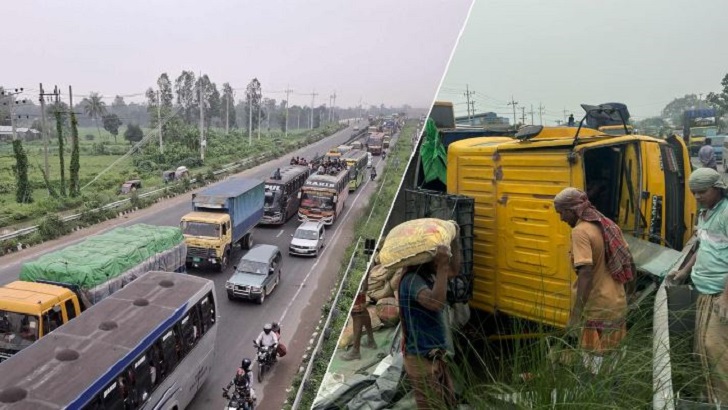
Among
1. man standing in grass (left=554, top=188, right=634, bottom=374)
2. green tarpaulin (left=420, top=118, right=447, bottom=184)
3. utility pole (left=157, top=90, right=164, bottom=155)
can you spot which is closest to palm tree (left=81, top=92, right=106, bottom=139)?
utility pole (left=157, top=90, right=164, bottom=155)

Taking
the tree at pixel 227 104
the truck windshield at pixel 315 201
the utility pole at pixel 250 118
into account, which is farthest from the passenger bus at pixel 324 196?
the tree at pixel 227 104

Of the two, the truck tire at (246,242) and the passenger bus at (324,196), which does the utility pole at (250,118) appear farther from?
the truck tire at (246,242)

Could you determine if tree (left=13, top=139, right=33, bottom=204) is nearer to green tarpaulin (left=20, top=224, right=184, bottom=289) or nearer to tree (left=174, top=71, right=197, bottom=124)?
green tarpaulin (left=20, top=224, right=184, bottom=289)

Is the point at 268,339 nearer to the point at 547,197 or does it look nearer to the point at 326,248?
the point at 326,248

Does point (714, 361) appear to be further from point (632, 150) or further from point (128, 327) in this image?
point (128, 327)

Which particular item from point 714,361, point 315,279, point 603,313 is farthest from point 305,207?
point 714,361
